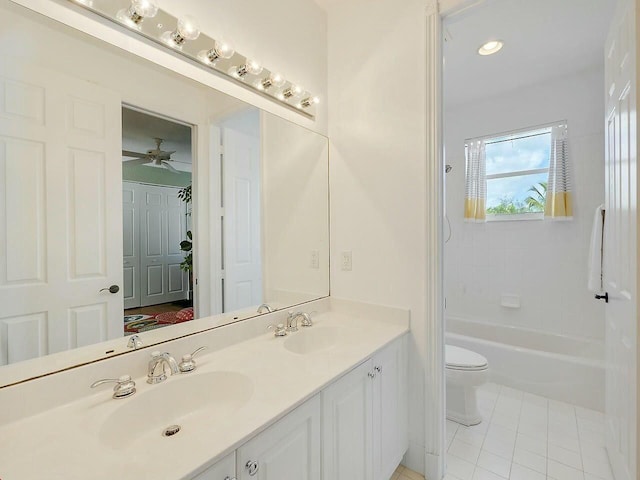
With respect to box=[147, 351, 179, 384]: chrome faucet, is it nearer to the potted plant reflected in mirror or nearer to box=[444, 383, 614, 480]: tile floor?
the potted plant reflected in mirror

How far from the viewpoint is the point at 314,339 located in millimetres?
1606

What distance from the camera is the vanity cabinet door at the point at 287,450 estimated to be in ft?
2.50

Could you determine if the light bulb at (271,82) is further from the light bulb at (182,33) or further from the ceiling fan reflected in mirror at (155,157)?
the ceiling fan reflected in mirror at (155,157)

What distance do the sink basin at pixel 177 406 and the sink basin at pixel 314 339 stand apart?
49cm

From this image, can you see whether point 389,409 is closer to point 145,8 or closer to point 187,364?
point 187,364

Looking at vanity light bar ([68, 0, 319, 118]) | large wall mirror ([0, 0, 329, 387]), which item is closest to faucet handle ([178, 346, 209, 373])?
large wall mirror ([0, 0, 329, 387])

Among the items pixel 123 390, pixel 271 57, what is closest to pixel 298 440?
pixel 123 390

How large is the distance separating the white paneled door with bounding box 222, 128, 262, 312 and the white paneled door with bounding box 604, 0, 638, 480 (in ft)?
5.16

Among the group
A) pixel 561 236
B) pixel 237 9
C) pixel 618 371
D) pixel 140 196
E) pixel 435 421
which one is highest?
pixel 237 9

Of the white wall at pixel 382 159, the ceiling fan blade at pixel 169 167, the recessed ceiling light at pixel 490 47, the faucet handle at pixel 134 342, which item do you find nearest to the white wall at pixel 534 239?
the recessed ceiling light at pixel 490 47

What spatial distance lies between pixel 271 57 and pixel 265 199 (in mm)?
740

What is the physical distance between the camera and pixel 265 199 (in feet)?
5.46

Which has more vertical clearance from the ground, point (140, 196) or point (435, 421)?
point (140, 196)

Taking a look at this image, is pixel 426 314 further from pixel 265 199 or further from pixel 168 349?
pixel 168 349
